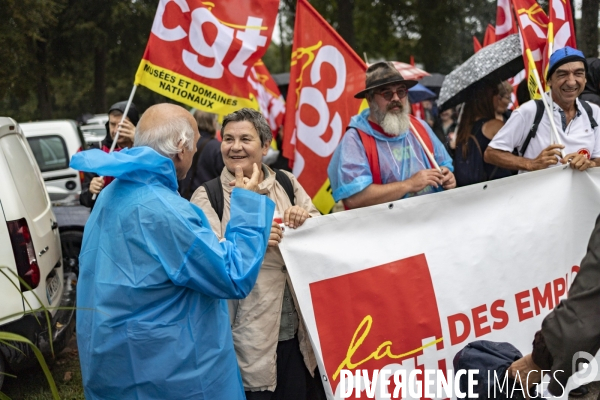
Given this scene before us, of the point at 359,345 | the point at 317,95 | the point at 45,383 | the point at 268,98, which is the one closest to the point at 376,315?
the point at 359,345

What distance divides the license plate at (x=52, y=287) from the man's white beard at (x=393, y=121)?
2.48 m

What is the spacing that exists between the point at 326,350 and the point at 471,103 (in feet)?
9.42

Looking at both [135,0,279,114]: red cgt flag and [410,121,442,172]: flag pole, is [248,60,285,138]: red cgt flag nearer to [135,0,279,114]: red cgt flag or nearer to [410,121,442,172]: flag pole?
[135,0,279,114]: red cgt flag

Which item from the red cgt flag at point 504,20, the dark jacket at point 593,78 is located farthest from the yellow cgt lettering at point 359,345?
the red cgt flag at point 504,20

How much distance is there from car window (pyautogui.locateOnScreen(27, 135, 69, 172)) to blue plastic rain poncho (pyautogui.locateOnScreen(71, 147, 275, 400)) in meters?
8.07

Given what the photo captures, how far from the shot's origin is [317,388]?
3217 millimetres

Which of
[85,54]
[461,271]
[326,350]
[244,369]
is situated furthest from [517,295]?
[85,54]

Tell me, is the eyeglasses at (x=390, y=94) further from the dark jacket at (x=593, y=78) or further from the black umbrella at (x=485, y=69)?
the dark jacket at (x=593, y=78)

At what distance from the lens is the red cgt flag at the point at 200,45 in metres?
4.52

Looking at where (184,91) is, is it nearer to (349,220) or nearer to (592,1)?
(349,220)

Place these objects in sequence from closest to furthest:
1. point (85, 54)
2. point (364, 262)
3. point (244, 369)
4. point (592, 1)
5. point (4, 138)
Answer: point (244, 369)
point (364, 262)
point (4, 138)
point (592, 1)
point (85, 54)

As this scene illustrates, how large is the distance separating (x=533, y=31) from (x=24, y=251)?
Answer: 145 inches

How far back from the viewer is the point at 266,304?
2908 mm

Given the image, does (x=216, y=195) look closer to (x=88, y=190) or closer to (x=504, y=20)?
(x=88, y=190)
